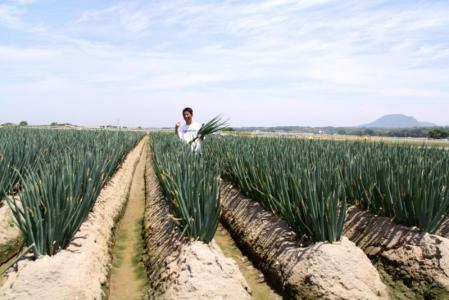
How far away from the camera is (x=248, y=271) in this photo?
167 inches

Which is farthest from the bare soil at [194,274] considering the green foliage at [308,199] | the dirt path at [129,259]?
the green foliage at [308,199]

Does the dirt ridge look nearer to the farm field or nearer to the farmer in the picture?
the farm field

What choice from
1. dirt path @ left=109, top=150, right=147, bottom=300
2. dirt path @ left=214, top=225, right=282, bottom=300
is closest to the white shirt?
dirt path @ left=109, top=150, right=147, bottom=300

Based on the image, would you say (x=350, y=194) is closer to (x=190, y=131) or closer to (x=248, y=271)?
(x=248, y=271)

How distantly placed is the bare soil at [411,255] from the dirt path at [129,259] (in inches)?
87.4

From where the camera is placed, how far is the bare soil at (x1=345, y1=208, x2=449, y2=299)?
11.1 feet

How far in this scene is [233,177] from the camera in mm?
6734

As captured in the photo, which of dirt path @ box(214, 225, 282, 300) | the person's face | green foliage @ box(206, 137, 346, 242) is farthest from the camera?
the person's face

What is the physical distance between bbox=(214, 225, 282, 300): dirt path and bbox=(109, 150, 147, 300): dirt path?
994mm

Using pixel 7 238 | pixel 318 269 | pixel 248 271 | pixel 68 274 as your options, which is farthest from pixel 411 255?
pixel 7 238

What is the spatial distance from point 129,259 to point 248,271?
1334 mm

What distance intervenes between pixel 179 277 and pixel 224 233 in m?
2.42

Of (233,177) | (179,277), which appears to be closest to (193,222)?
(179,277)

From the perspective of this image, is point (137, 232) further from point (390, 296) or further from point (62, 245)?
point (390, 296)
